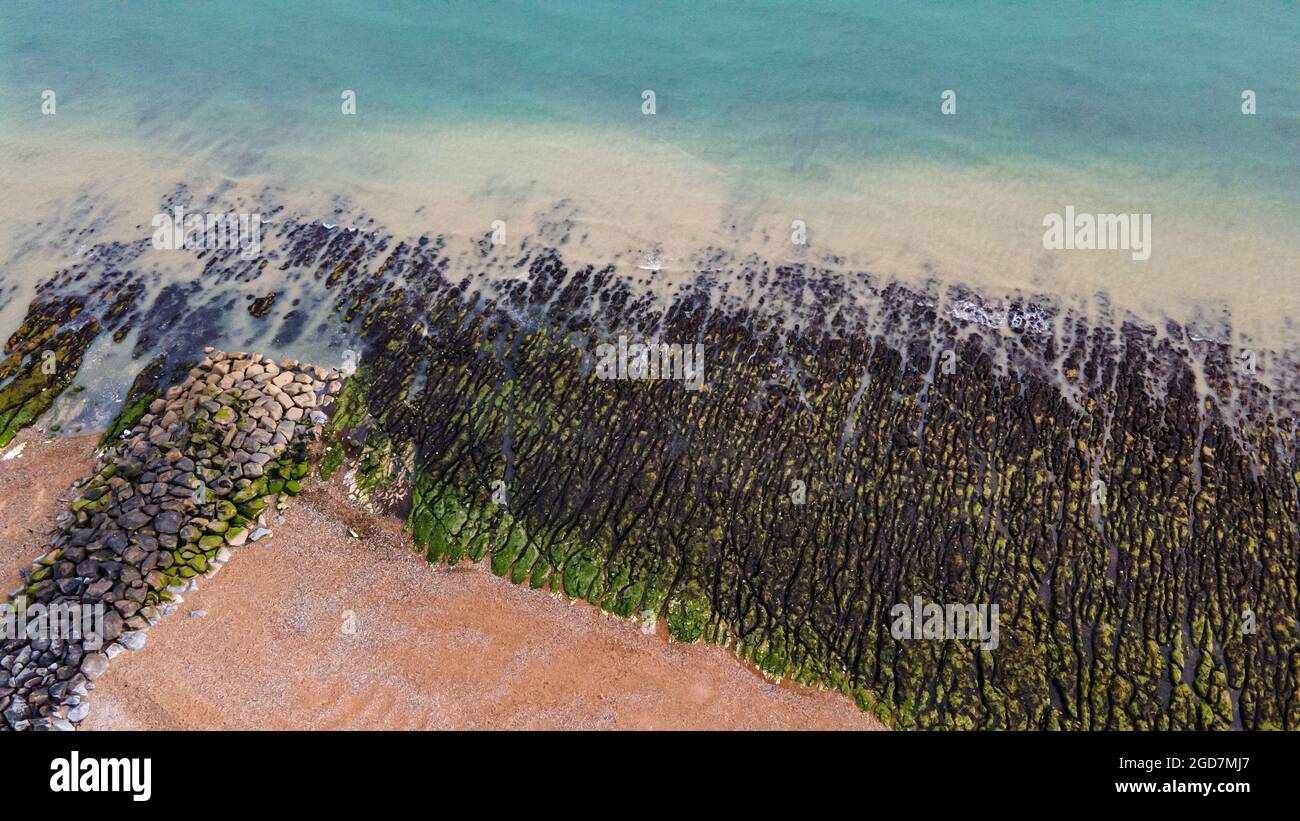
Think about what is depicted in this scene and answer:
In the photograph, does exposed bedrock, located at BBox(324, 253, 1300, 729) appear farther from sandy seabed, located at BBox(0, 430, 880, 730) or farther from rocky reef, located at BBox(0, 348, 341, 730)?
rocky reef, located at BBox(0, 348, 341, 730)

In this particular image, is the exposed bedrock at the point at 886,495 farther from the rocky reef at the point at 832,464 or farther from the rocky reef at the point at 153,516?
the rocky reef at the point at 153,516

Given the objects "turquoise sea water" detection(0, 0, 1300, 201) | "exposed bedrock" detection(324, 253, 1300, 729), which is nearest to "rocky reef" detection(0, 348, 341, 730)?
"exposed bedrock" detection(324, 253, 1300, 729)

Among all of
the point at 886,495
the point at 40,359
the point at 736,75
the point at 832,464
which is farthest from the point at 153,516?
the point at 736,75

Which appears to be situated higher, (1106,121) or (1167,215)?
(1106,121)

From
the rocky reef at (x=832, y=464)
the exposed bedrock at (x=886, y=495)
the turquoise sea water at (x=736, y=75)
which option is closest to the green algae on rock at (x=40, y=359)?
the rocky reef at (x=832, y=464)

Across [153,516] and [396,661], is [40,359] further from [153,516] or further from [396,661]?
[396,661]

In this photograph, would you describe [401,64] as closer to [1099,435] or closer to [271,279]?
[271,279]

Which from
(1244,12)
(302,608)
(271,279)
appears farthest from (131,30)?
(1244,12)
